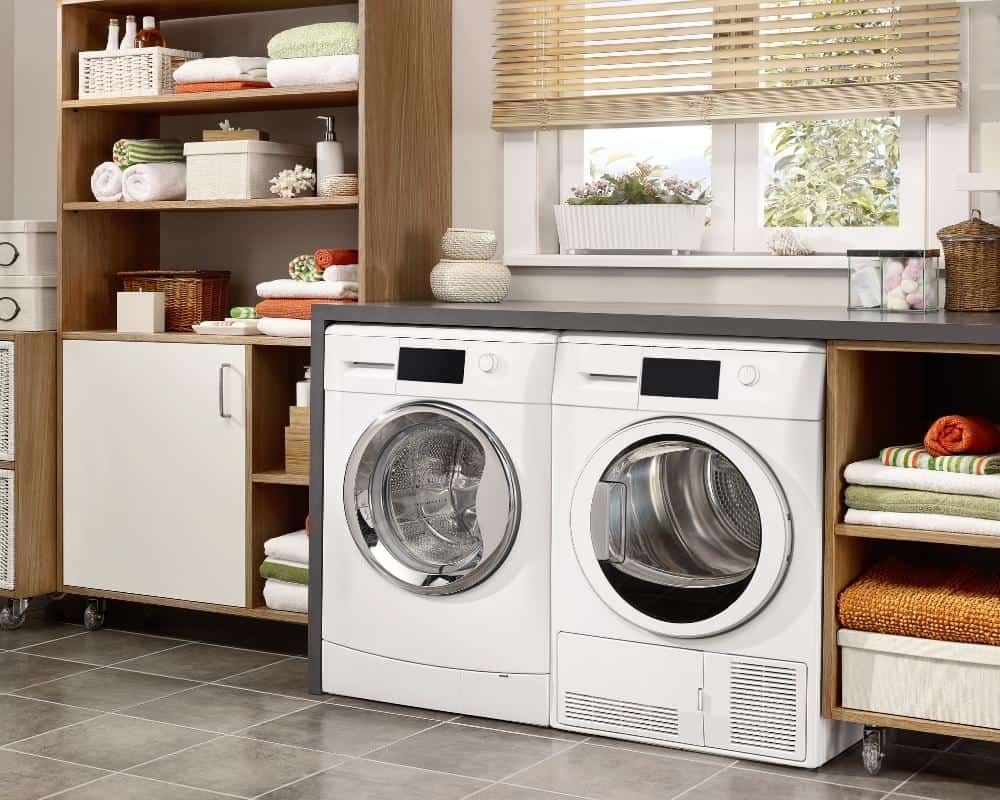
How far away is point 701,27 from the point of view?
3.60 m

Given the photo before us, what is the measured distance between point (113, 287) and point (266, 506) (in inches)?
36.0

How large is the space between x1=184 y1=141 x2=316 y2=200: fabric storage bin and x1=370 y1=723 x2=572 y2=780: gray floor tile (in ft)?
5.01

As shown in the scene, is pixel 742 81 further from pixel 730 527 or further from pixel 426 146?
pixel 730 527

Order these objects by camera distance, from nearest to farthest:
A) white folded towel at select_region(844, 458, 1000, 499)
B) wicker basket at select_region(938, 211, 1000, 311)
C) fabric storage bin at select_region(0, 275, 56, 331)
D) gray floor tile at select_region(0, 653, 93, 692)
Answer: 1. white folded towel at select_region(844, 458, 1000, 499)
2. wicker basket at select_region(938, 211, 1000, 311)
3. gray floor tile at select_region(0, 653, 93, 692)
4. fabric storage bin at select_region(0, 275, 56, 331)

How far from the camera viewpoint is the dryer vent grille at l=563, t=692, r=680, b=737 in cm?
300

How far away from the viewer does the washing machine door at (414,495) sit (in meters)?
3.27

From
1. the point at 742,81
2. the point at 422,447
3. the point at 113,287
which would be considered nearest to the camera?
the point at 422,447

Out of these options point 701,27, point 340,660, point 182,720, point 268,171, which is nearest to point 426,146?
point 268,171

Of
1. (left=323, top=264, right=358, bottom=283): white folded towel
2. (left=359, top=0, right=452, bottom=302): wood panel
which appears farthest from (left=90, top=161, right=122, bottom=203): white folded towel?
(left=359, top=0, right=452, bottom=302): wood panel

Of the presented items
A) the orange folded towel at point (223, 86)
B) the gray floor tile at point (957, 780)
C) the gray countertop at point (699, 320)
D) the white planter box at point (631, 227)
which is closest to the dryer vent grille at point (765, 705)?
the gray floor tile at point (957, 780)

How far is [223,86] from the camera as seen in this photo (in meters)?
3.80

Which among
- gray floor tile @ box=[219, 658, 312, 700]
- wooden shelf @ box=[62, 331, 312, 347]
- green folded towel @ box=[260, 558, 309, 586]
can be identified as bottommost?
gray floor tile @ box=[219, 658, 312, 700]

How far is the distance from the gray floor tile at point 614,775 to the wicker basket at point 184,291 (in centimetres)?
172

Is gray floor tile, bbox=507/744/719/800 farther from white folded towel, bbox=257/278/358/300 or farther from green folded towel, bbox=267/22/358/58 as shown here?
green folded towel, bbox=267/22/358/58
